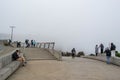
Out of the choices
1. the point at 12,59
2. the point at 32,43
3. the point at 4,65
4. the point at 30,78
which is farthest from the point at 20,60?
the point at 32,43

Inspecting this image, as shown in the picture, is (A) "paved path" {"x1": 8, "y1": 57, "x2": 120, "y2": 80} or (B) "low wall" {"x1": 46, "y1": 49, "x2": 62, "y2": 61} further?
(B) "low wall" {"x1": 46, "y1": 49, "x2": 62, "y2": 61}

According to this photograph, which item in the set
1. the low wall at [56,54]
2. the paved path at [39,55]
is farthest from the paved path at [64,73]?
the paved path at [39,55]

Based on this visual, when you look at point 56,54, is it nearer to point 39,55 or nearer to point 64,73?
point 39,55

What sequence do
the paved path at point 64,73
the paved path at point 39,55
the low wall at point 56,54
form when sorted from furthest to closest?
the paved path at point 39,55, the low wall at point 56,54, the paved path at point 64,73

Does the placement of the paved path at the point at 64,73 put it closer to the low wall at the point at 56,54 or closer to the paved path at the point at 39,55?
the low wall at the point at 56,54

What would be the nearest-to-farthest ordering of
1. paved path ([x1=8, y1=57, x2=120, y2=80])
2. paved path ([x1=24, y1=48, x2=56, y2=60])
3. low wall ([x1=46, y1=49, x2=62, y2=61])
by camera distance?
paved path ([x1=8, y1=57, x2=120, y2=80])
low wall ([x1=46, y1=49, x2=62, y2=61])
paved path ([x1=24, y1=48, x2=56, y2=60])

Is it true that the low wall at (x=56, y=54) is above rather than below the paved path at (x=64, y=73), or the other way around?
above

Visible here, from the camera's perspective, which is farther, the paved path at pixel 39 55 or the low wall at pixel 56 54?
the paved path at pixel 39 55

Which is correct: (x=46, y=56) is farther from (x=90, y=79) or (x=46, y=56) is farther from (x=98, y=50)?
(x=90, y=79)

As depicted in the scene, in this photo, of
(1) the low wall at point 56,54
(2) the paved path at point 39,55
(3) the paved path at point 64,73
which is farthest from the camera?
(2) the paved path at point 39,55

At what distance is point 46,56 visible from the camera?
27219mm

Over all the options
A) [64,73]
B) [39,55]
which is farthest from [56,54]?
[64,73]

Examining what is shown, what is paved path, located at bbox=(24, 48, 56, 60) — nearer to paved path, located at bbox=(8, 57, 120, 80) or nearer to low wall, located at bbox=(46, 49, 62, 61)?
low wall, located at bbox=(46, 49, 62, 61)

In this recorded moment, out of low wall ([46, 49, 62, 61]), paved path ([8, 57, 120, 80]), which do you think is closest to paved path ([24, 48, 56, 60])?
low wall ([46, 49, 62, 61])
